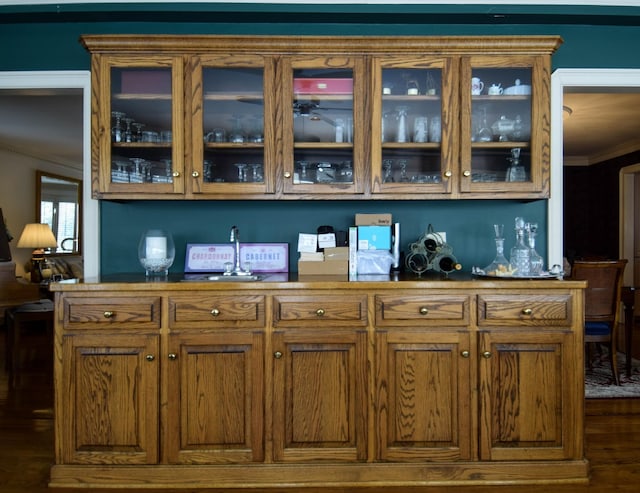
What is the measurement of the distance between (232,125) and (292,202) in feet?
1.83

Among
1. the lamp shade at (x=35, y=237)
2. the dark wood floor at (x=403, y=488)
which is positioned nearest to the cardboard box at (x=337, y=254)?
the dark wood floor at (x=403, y=488)

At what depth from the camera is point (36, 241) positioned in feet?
21.5

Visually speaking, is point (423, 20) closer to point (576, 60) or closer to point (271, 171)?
point (576, 60)

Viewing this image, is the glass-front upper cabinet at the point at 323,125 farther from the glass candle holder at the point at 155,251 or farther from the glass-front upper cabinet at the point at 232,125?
the glass candle holder at the point at 155,251

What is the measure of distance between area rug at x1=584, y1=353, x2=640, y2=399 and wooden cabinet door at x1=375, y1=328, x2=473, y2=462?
5.69ft

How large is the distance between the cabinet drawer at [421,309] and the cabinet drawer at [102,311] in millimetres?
1084

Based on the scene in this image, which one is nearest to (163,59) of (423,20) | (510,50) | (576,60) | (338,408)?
(423,20)

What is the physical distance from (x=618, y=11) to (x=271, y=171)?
2112 mm

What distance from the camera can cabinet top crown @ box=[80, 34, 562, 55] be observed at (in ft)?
8.14

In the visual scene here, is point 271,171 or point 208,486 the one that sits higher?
point 271,171

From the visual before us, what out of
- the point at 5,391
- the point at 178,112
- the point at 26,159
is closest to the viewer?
the point at 178,112

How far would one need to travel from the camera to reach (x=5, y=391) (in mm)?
3756

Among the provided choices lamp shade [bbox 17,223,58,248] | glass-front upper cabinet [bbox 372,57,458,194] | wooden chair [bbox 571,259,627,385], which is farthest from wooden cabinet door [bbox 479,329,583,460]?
lamp shade [bbox 17,223,58,248]

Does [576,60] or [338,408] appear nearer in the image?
[338,408]
